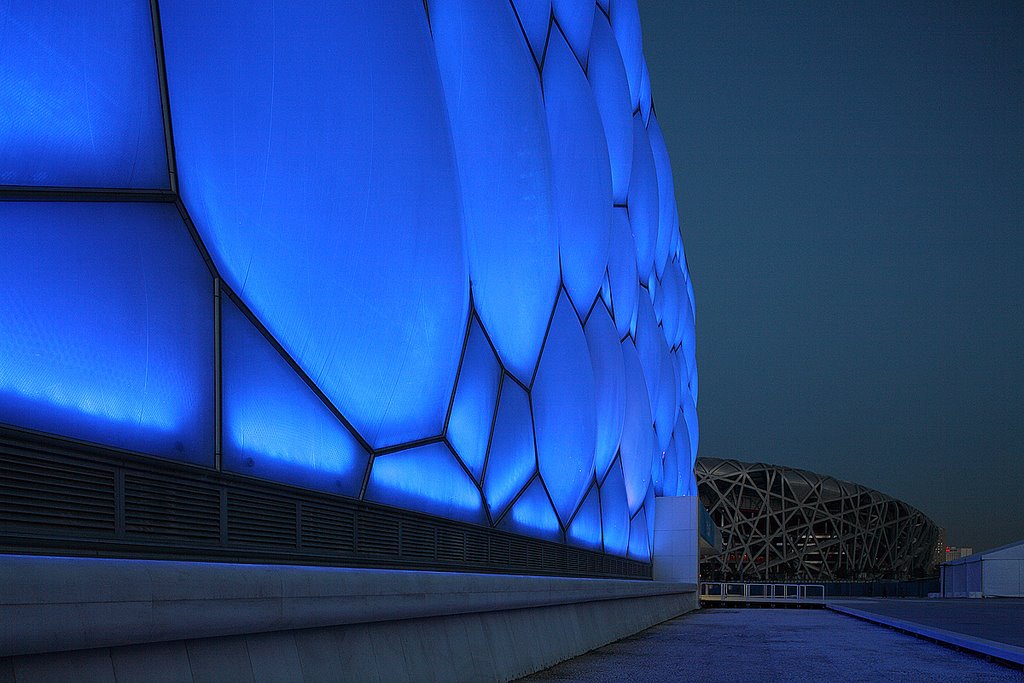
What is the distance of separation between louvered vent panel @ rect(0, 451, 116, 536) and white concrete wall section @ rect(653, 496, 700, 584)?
58.4 ft

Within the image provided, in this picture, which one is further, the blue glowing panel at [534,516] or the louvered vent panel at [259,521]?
the blue glowing panel at [534,516]

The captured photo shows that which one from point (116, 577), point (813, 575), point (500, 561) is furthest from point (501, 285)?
point (813, 575)

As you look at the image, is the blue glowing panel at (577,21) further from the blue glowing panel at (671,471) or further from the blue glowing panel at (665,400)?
the blue glowing panel at (671,471)

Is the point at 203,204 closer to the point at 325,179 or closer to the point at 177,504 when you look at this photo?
the point at 325,179

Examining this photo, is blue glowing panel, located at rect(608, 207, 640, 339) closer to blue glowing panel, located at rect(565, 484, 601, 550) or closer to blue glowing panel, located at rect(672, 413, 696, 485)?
blue glowing panel, located at rect(565, 484, 601, 550)

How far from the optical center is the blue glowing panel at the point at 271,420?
4469 mm

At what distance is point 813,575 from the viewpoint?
286 ft

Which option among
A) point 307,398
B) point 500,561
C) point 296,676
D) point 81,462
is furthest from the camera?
point 500,561

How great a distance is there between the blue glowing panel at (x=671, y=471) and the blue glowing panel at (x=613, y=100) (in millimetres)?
7593

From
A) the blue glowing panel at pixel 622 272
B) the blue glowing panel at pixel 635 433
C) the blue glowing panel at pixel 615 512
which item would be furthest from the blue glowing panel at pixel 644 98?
the blue glowing panel at pixel 615 512

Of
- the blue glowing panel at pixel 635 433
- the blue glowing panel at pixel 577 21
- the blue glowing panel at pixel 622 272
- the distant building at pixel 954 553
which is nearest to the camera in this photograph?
the blue glowing panel at pixel 577 21

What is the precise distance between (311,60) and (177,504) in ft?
7.87

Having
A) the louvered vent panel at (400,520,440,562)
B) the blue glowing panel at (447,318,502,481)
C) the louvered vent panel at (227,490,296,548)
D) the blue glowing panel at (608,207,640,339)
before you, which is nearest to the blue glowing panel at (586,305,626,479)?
the blue glowing panel at (608,207,640,339)

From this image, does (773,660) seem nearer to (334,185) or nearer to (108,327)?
(334,185)
